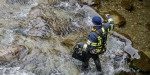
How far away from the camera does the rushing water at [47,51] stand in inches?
341

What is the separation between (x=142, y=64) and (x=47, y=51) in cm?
364

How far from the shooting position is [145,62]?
30.2ft

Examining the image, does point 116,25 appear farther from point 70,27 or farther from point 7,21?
point 7,21

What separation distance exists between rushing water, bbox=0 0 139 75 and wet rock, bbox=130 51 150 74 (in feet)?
0.84

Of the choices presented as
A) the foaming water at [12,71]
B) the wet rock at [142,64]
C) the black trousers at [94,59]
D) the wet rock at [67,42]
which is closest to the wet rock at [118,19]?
the wet rock at [142,64]

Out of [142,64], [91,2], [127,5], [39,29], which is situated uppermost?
[91,2]

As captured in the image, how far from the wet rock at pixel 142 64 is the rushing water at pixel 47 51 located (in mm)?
256

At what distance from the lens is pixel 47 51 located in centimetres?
939

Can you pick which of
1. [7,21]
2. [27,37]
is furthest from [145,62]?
[7,21]

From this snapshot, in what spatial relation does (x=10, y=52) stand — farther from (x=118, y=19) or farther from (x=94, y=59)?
(x=118, y=19)

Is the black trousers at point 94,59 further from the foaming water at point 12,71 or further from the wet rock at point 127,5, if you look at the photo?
the wet rock at point 127,5

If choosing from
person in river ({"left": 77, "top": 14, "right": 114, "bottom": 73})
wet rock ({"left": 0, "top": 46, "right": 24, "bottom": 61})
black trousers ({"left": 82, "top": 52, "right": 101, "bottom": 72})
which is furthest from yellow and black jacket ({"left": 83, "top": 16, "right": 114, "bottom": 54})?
wet rock ({"left": 0, "top": 46, "right": 24, "bottom": 61})

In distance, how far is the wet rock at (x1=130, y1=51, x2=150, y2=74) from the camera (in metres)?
8.99

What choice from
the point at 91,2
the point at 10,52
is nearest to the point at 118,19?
the point at 91,2
